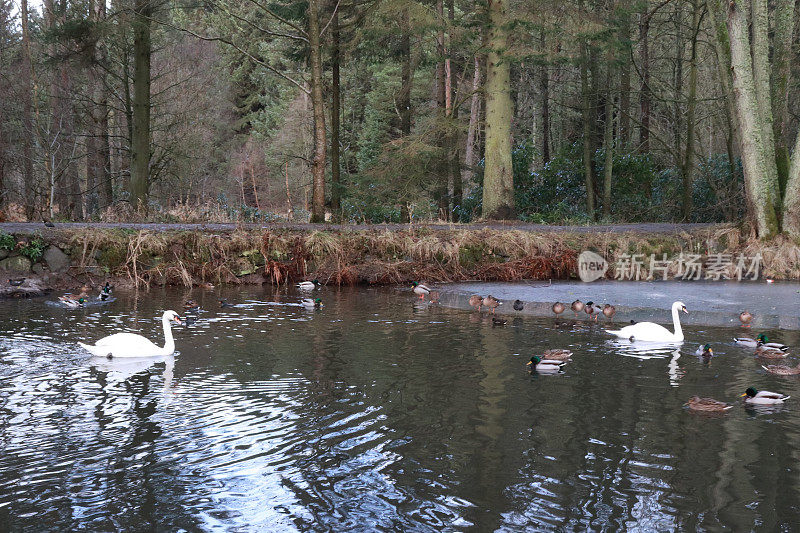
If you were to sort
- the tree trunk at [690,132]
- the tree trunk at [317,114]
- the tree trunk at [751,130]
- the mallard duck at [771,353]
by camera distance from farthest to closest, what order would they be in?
the tree trunk at [690,132] < the tree trunk at [317,114] < the tree trunk at [751,130] < the mallard duck at [771,353]

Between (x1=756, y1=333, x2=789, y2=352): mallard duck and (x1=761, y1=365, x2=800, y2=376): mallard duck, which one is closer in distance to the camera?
(x1=761, y1=365, x2=800, y2=376): mallard duck

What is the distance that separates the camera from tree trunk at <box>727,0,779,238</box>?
1812 cm

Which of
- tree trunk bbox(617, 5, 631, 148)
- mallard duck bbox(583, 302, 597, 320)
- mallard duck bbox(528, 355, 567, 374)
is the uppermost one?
tree trunk bbox(617, 5, 631, 148)

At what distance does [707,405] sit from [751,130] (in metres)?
12.9

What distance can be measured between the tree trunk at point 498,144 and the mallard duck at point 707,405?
1607 centimetres

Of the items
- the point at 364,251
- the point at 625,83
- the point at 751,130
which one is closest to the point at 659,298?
the point at 751,130

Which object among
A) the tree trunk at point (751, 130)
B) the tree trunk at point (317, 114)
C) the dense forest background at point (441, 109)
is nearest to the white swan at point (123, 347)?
the dense forest background at point (441, 109)

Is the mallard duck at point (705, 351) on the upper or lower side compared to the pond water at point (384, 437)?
upper

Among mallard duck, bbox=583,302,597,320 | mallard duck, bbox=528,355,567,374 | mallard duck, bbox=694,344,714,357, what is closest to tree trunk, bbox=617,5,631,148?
mallard duck, bbox=583,302,597,320

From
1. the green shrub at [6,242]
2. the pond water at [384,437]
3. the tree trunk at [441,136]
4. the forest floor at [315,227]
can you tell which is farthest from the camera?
the tree trunk at [441,136]

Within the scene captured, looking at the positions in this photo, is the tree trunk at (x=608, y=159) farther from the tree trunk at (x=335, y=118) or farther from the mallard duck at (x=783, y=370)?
the mallard duck at (x=783, y=370)

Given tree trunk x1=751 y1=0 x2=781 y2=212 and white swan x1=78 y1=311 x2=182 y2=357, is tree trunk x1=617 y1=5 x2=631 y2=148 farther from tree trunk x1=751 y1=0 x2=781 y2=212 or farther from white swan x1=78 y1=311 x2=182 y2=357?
white swan x1=78 y1=311 x2=182 y2=357

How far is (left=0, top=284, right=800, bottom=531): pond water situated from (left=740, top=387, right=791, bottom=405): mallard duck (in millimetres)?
165

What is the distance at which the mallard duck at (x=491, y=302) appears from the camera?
14.7m
